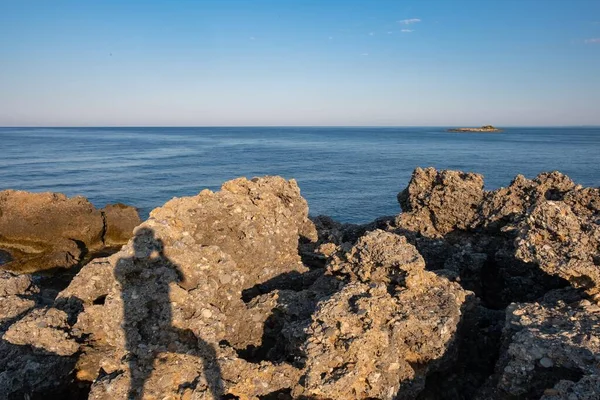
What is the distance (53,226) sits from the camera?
27531mm

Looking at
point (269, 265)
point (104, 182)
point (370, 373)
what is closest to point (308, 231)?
point (269, 265)

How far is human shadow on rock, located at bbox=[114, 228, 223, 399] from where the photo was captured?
6.54 meters

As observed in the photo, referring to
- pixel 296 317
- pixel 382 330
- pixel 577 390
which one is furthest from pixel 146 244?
pixel 577 390

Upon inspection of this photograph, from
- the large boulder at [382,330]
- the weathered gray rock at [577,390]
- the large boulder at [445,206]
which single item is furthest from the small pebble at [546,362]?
the large boulder at [445,206]

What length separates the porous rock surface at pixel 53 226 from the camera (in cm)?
2677

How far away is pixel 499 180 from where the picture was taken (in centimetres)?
5516

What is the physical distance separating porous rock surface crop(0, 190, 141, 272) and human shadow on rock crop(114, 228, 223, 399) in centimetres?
1943

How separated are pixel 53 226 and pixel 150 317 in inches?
953

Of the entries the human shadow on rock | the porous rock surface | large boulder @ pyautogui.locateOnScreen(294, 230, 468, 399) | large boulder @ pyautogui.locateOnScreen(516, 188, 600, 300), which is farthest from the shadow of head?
the porous rock surface

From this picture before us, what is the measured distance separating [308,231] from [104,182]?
47.6 m

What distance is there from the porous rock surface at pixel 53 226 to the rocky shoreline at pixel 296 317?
17.9m

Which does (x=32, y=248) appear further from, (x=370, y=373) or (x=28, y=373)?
(x=370, y=373)

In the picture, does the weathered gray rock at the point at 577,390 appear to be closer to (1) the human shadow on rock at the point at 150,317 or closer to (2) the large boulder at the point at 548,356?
(2) the large boulder at the point at 548,356

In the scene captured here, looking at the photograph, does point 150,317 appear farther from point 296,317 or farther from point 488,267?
point 488,267
